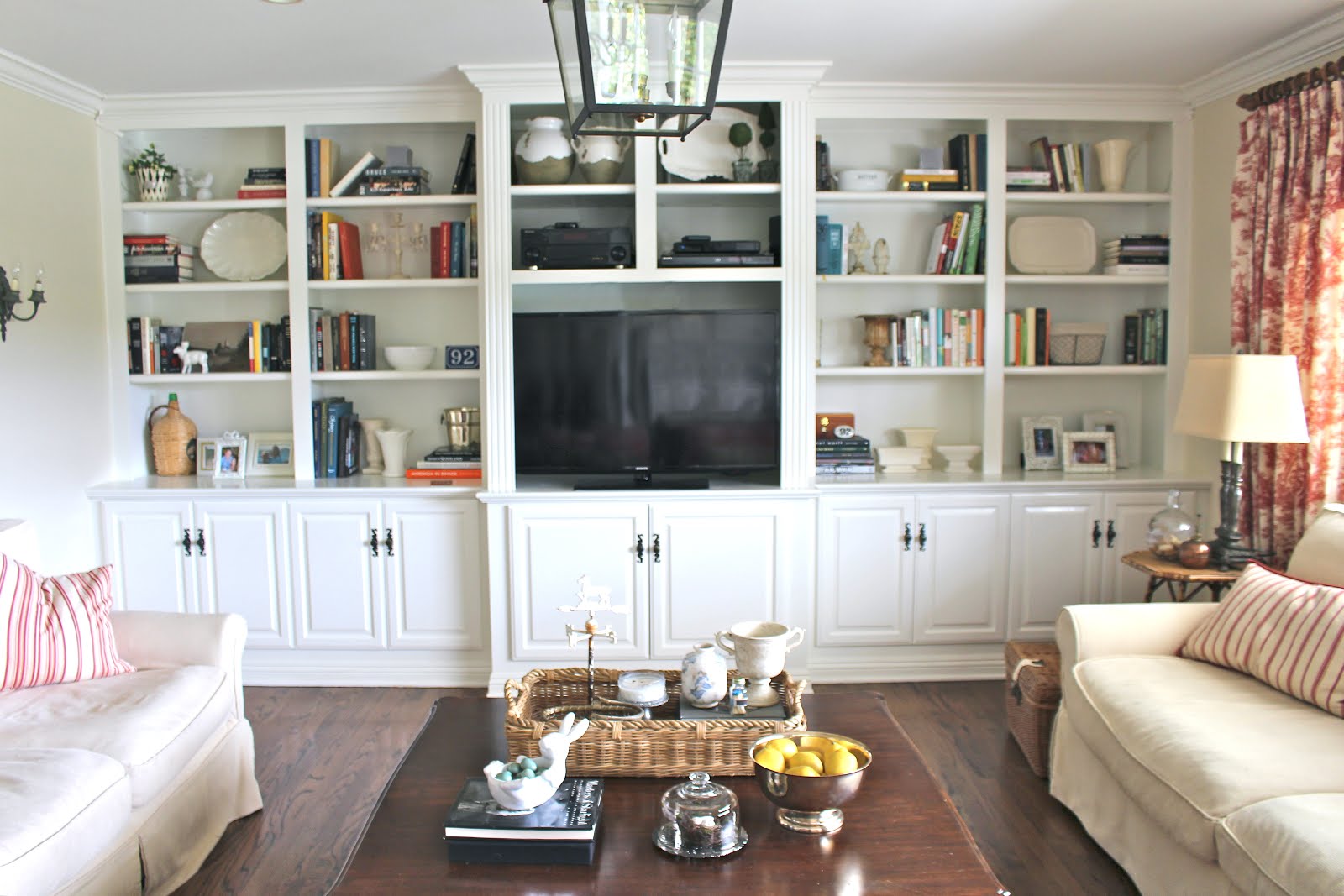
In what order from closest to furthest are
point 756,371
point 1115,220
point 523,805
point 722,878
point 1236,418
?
point 722,878 → point 523,805 → point 1236,418 → point 756,371 → point 1115,220

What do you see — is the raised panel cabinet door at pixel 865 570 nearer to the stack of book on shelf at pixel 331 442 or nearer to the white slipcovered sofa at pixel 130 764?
the stack of book on shelf at pixel 331 442

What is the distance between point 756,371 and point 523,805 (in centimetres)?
238

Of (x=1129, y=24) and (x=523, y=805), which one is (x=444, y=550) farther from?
(x=1129, y=24)

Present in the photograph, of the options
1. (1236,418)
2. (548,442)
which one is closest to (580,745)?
(548,442)

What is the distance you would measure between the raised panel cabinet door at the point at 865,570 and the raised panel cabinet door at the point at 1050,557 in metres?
0.43

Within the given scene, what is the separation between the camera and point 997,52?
140 inches

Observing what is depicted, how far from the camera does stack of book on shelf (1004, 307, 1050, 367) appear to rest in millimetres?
4172

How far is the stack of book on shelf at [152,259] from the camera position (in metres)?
4.17

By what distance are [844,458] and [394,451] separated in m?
1.90

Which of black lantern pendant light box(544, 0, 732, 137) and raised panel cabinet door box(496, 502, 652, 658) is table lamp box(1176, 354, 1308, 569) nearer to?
raised panel cabinet door box(496, 502, 652, 658)

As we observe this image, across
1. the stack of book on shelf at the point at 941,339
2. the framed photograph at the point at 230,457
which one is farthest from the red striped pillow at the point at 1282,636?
the framed photograph at the point at 230,457

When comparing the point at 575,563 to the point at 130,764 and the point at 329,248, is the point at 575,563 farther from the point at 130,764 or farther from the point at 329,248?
the point at 130,764

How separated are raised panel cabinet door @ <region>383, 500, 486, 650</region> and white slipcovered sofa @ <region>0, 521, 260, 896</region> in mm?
1026

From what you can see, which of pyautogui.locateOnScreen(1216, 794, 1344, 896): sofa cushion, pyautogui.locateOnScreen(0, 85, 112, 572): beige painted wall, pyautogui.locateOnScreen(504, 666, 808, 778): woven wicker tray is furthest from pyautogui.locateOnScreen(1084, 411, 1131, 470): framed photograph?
pyautogui.locateOnScreen(0, 85, 112, 572): beige painted wall
